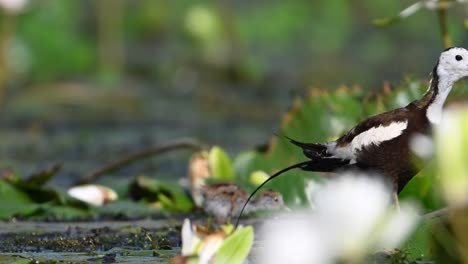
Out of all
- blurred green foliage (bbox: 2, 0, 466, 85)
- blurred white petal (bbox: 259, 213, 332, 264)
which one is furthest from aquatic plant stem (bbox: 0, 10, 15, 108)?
blurred white petal (bbox: 259, 213, 332, 264)

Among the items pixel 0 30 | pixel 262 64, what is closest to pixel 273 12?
pixel 262 64

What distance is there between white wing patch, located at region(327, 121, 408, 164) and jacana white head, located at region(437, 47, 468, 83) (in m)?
0.16

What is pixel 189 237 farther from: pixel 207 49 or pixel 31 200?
pixel 207 49

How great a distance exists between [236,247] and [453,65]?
0.92 m

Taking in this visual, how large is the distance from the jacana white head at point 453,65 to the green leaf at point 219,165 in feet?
4.66

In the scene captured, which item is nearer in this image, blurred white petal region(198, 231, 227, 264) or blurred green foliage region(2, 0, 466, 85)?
blurred white petal region(198, 231, 227, 264)

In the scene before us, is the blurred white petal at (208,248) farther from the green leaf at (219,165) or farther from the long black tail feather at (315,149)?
the green leaf at (219,165)

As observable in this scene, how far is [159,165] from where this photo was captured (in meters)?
5.99

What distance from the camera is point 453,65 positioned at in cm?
271

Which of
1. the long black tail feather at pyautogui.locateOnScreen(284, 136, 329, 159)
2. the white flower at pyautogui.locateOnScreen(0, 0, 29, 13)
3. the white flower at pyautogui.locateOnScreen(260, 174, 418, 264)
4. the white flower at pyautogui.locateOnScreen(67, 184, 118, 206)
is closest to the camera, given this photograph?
the white flower at pyautogui.locateOnScreen(260, 174, 418, 264)

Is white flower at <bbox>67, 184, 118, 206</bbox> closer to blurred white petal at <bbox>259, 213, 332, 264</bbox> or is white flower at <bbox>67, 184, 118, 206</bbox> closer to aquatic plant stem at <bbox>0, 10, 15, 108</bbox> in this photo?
blurred white petal at <bbox>259, 213, 332, 264</bbox>

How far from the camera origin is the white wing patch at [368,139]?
9.12 ft

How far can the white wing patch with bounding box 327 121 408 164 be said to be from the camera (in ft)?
9.12

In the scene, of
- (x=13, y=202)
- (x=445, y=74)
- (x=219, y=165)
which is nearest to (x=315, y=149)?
(x=445, y=74)
